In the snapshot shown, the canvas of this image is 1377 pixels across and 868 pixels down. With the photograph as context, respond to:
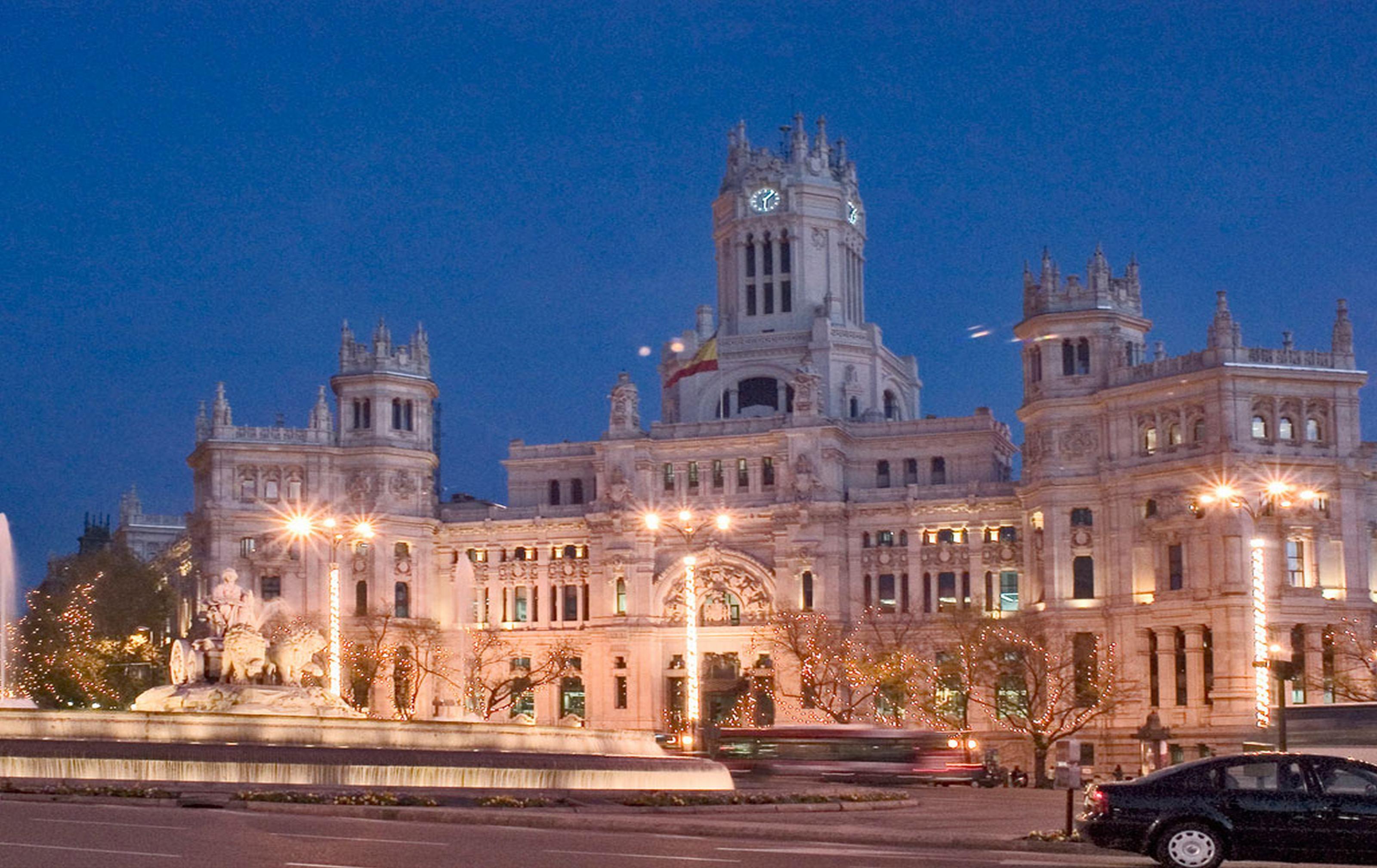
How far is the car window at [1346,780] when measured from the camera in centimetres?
2881

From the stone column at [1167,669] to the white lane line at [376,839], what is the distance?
77463 millimetres

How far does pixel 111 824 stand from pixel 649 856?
1029cm

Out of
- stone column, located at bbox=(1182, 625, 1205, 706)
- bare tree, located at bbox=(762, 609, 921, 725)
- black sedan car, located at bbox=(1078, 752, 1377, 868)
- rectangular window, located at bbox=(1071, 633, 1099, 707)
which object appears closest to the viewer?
black sedan car, located at bbox=(1078, 752, 1377, 868)

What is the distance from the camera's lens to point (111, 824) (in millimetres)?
33906

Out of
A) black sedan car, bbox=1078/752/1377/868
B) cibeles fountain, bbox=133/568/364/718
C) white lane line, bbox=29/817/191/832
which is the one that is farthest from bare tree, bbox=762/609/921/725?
black sedan car, bbox=1078/752/1377/868

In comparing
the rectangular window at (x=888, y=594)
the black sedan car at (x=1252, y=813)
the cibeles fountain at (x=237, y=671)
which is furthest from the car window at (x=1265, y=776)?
the rectangular window at (x=888, y=594)

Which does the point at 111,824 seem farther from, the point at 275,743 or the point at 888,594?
the point at 888,594

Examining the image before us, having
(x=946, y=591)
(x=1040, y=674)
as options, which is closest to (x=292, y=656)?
(x=1040, y=674)

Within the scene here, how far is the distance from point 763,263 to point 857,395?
12389 millimetres

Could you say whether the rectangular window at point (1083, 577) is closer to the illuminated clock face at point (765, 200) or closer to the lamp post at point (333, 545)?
the illuminated clock face at point (765, 200)

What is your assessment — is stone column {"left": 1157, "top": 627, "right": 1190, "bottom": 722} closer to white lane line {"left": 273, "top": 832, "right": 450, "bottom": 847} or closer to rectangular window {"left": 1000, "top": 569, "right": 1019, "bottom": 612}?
rectangular window {"left": 1000, "top": 569, "right": 1019, "bottom": 612}

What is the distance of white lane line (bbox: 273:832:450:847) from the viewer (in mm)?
30922

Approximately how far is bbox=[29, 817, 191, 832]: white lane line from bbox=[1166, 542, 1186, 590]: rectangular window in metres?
78.8

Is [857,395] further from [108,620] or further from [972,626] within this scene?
[108,620]
